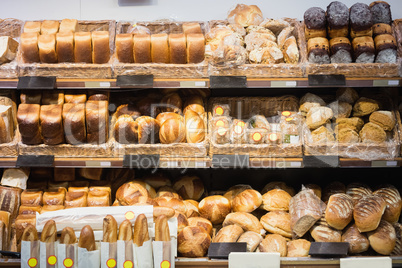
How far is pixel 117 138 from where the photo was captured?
8.45 feet

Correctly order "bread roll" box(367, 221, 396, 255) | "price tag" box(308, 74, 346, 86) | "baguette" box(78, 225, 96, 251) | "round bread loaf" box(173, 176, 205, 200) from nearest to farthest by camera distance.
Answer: "baguette" box(78, 225, 96, 251), "bread roll" box(367, 221, 396, 255), "price tag" box(308, 74, 346, 86), "round bread loaf" box(173, 176, 205, 200)

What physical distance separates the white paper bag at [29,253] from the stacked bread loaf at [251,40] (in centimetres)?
156

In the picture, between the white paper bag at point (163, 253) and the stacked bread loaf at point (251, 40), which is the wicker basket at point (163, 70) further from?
the white paper bag at point (163, 253)

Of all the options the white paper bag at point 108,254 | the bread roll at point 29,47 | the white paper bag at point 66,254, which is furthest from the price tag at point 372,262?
the bread roll at point 29,47

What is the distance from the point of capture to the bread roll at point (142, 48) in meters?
2.53

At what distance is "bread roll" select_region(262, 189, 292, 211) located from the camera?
8.76ft

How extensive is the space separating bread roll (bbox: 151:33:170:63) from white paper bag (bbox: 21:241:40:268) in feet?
4.44

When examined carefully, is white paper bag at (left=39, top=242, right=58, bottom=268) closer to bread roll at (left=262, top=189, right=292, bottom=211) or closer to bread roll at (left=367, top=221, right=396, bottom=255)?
bread roll at (left=262, top=189, right=292, bottom=211)

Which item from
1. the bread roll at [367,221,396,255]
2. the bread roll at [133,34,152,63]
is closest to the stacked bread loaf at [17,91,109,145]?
the bread roll at [133,34,152,63]

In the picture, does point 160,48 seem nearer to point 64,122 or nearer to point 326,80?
point 64,122

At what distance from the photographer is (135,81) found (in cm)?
249

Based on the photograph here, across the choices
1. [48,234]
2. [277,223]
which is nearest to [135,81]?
[48,234]

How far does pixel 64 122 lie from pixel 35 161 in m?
0.32

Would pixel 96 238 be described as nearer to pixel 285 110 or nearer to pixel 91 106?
pixel 91 106
